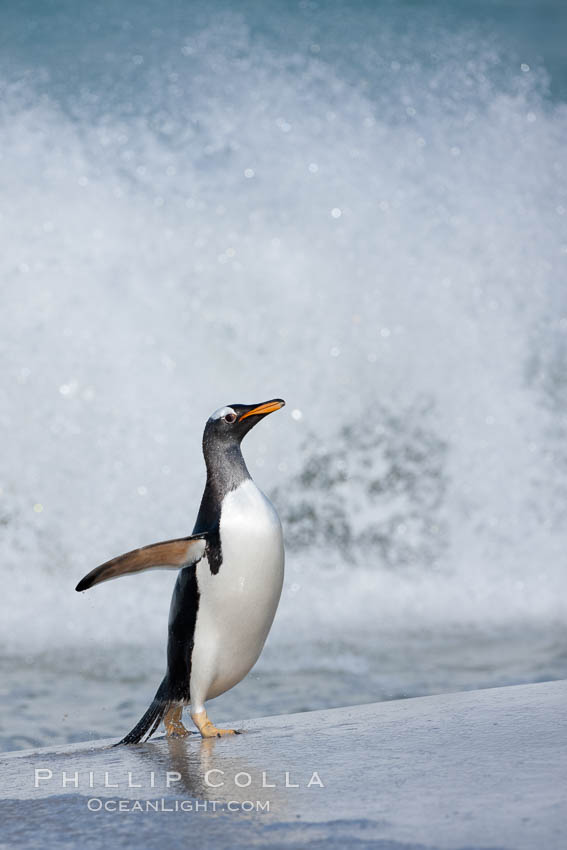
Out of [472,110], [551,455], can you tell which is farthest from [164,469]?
[472,110]

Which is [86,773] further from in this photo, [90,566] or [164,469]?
[164,469]

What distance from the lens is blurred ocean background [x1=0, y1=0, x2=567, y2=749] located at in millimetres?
6672

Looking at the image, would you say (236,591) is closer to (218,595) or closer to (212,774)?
(218,595)

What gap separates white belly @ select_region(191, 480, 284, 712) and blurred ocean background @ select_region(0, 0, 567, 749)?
320cm

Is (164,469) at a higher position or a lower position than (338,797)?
lower

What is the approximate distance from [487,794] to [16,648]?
3.66 m

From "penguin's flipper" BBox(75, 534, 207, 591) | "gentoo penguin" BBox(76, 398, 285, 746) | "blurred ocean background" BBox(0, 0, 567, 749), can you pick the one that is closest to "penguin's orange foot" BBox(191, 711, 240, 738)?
"gentoo penguin" BBox(76, 398, 285, 746)

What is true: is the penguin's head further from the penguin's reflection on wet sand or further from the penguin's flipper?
the penguin's reflection on wet sand

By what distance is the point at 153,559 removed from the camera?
2080mm

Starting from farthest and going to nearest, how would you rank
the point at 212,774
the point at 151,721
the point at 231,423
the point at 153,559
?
the point at 231,423 < the point at 151,721 < the point at 153,559 < the point at 212,774

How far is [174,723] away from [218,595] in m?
0.36

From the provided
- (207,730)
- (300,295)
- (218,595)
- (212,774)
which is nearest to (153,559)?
(218,595)

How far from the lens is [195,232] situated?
800 centimetres

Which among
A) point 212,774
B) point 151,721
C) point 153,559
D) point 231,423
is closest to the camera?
point 212,774
